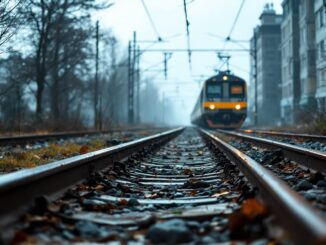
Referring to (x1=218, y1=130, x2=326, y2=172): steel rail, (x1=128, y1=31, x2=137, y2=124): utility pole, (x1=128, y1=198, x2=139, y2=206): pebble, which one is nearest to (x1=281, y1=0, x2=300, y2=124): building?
(x1=128, y1=31, x2=137, y2=124): utility pole

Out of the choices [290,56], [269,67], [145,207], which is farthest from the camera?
[269,67]

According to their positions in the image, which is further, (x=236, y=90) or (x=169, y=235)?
(x=236, y=90)

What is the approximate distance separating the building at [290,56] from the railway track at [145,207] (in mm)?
56980

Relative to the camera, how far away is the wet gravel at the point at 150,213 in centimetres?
320

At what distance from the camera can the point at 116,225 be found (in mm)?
3867

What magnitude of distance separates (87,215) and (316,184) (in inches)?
99.9

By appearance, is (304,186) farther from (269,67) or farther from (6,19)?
(269,67)

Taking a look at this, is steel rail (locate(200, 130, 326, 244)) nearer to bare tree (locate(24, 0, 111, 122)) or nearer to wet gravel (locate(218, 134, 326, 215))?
wet gravel (locate(218, 134, 326, 215))

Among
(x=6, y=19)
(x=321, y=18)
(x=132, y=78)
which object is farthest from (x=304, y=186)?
(x=321, y=18)

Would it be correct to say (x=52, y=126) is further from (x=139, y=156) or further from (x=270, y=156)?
(x=270, y=156)

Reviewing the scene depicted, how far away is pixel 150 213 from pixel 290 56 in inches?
2578

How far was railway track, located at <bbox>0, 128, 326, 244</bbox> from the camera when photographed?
10.2ft

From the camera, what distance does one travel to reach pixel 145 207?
475 cm

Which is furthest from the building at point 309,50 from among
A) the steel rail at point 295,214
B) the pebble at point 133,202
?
the steel rail at point 295,214
